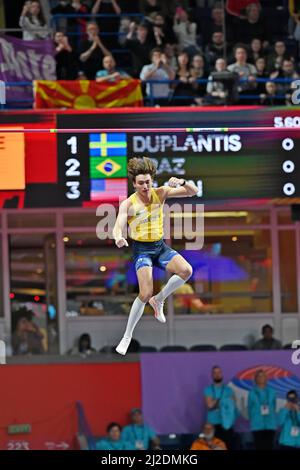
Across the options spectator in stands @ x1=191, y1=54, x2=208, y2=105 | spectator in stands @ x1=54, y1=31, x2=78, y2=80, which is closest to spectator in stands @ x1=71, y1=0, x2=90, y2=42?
spectator in stands @ x1=54, y1=31, x2=78, y2=80

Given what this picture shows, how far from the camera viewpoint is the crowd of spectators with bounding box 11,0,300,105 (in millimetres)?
24656

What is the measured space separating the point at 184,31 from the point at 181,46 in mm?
367

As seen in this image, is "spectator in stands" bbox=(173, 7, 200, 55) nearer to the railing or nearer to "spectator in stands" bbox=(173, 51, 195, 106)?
"spectator in stands" bbox=(173, 51, 195, 106)

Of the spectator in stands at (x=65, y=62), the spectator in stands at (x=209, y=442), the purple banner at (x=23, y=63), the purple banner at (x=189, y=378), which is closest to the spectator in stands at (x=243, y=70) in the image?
the spectator in stands at (x=65, y=62)

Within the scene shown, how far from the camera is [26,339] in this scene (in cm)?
2581

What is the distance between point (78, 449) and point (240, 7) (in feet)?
25.0

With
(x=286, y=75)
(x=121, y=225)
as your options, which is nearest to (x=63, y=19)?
(x=286, y=75)

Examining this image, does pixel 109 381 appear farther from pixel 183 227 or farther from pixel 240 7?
pixel 240 7

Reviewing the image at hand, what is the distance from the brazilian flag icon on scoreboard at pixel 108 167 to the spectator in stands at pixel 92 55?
10.3ft

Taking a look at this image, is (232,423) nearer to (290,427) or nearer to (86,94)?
(290,427)

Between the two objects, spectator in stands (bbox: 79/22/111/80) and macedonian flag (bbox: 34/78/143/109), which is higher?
spectator in stands (bbox: 79/22/111/80)

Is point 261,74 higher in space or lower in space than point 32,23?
lower

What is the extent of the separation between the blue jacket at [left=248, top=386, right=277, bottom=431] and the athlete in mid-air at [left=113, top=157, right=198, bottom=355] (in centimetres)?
873

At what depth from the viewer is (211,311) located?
1049 inches
